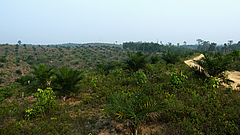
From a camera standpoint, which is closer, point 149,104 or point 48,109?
point 149,104

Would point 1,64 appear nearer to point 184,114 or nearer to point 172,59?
point 172,59

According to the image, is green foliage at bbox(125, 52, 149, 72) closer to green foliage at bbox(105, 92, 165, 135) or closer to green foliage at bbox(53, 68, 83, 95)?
green foliage at bbox(53, 68, 83, 95)

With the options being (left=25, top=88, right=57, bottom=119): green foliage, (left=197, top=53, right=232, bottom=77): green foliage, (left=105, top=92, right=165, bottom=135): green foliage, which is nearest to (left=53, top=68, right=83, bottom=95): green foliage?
(left=25, top=88, right=57, bottom=119): green foliage

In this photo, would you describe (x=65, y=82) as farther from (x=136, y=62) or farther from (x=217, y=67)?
(x=217, y=67)

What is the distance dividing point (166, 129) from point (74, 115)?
9.10 feet

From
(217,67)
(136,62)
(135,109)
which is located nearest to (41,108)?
(135,109)

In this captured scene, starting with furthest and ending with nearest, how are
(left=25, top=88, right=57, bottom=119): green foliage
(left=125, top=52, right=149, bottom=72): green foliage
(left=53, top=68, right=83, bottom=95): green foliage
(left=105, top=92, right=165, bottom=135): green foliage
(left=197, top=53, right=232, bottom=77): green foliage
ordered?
(left=125, top=52, right=149, bottom=72): green foliage → (left=197, top=53, right=232, bottom=77): green foliage → (left=53, top=68, right=83, bottom=95): green foliage → (left=25, top=88, right=57, bottom=119): green foliage → (left=105, top=92, right=165, bottom=135): green foliage

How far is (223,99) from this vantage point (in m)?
4.48

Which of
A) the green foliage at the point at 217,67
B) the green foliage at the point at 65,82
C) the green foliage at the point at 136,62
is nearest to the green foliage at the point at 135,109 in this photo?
the green foliage at the point at 65,82

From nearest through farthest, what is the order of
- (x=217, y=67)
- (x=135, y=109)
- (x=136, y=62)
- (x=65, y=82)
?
(x=135, y=109), (x=65, y=82), (x=217, y=67), (x=136, y=62)

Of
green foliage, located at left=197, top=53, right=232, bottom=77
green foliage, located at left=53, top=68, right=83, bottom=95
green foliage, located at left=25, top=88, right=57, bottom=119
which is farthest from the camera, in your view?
green foliage, located at left=197, top=53, right=232, bottom=77

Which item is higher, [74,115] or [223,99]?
[223,99]

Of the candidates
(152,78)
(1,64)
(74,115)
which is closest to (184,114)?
(74,115)

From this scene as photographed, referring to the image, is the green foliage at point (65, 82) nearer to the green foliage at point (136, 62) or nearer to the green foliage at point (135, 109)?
the green foliage at point (135, 109)
